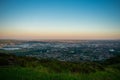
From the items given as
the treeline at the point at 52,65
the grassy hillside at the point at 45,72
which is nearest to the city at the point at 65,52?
the treeline at the point at 52,65

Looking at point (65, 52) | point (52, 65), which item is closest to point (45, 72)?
point (52, 65)

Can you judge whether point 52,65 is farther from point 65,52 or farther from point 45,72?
point 65,52

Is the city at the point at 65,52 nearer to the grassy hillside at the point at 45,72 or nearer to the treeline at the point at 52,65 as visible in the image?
the treeline at the point at 52,65

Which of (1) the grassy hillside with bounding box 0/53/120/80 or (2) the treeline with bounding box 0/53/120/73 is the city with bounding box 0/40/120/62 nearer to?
(2) the treeline with bounding box 0/53/120/73

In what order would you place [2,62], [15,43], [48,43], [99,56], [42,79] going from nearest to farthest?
1. [42,79]
2. [2,62]
3. [99,56]
4. [15,43]
5. [48,43]

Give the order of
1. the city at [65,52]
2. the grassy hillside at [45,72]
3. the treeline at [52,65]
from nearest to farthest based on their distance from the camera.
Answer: the grassy hillside at [45,72], the treeline at [52,65], the city at [65,52]

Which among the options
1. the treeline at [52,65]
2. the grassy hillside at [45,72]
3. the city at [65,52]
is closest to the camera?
the grassy hillside at [45,72]

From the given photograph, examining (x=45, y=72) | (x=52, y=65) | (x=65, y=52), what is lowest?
(x=65, y=52)

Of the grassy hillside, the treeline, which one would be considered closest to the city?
the treeline

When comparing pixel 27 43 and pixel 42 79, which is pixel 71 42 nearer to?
pixel 27 43

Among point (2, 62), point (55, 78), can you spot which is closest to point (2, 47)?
point (2, 62)

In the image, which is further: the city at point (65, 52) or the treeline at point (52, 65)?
the city at point (65, 52)
